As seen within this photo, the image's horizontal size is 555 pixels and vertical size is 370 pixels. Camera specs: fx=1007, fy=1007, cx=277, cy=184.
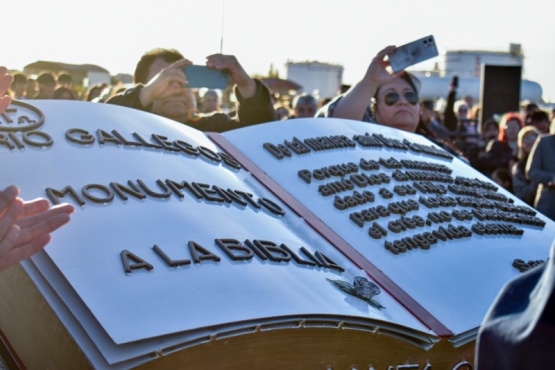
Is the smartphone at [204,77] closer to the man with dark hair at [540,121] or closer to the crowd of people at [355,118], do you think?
the crowd of people at [355,118]

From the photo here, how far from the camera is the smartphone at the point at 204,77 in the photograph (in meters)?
3.88

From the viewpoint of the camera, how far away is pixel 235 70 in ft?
13.8

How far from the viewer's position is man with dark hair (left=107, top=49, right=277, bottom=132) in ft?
12.9

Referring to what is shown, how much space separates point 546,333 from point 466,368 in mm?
1546

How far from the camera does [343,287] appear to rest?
2434 mm

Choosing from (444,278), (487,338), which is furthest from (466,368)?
(487,338)

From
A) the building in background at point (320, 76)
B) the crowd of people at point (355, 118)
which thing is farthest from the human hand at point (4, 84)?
the building in background at point (320, 76)

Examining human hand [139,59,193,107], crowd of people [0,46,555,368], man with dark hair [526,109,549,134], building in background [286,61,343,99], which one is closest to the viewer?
crowd of people [0,46,555,368]

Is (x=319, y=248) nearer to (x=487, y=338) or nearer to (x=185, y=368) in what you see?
(x=185, y=368)

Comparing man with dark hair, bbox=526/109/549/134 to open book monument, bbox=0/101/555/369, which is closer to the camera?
open book monument, bbox=0/101/555/369

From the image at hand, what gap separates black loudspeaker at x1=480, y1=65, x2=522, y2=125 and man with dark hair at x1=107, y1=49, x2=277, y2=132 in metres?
12.2

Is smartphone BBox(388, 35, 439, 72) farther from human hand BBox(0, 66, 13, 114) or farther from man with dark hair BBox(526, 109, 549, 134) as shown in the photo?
man with dark hair BBox(526, 109, 549, 134)

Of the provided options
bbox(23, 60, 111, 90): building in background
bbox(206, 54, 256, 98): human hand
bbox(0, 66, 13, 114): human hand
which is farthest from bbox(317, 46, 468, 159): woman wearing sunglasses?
bbox(23, 60, 111, 90): building in background

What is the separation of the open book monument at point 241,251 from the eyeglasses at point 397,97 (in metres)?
1.17
